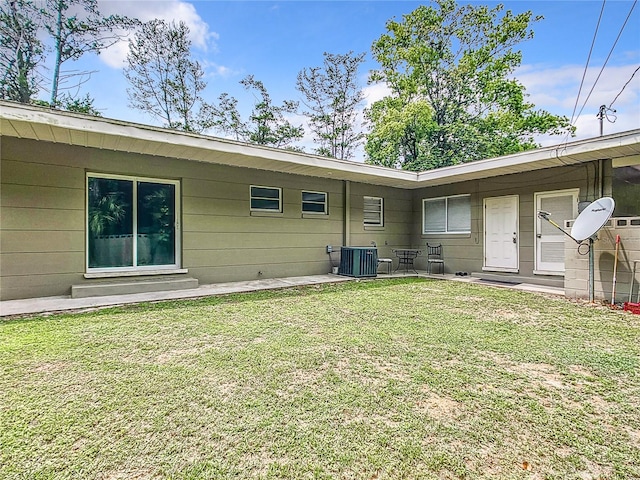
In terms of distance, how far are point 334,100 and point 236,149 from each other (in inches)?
499

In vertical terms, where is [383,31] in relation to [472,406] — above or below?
above

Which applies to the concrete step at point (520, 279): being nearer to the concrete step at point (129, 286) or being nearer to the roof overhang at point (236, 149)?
the roof overhang at point (236, 149)

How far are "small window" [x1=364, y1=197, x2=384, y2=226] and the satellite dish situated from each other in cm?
464

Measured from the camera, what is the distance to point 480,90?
15930 mm

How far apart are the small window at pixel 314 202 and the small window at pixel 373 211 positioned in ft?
4.35

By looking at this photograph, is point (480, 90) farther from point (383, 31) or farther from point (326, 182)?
point (326, 182)

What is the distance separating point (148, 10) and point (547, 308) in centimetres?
1570

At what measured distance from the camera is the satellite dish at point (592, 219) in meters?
4.81

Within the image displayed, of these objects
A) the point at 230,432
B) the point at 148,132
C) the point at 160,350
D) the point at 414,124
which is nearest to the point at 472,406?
the point at 230,432

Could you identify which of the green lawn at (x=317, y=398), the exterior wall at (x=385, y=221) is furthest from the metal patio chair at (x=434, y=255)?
the green lawn at (x=317, y=398)

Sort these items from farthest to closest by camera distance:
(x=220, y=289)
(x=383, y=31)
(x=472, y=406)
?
(x=383, y=31), (x=220, y=289), (x=472, y=406)

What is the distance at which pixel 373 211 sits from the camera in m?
9.26

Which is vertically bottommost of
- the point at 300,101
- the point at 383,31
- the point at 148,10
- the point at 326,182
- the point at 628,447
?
the point at 628,447

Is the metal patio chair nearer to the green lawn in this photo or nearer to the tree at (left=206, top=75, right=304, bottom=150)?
the green lawn
